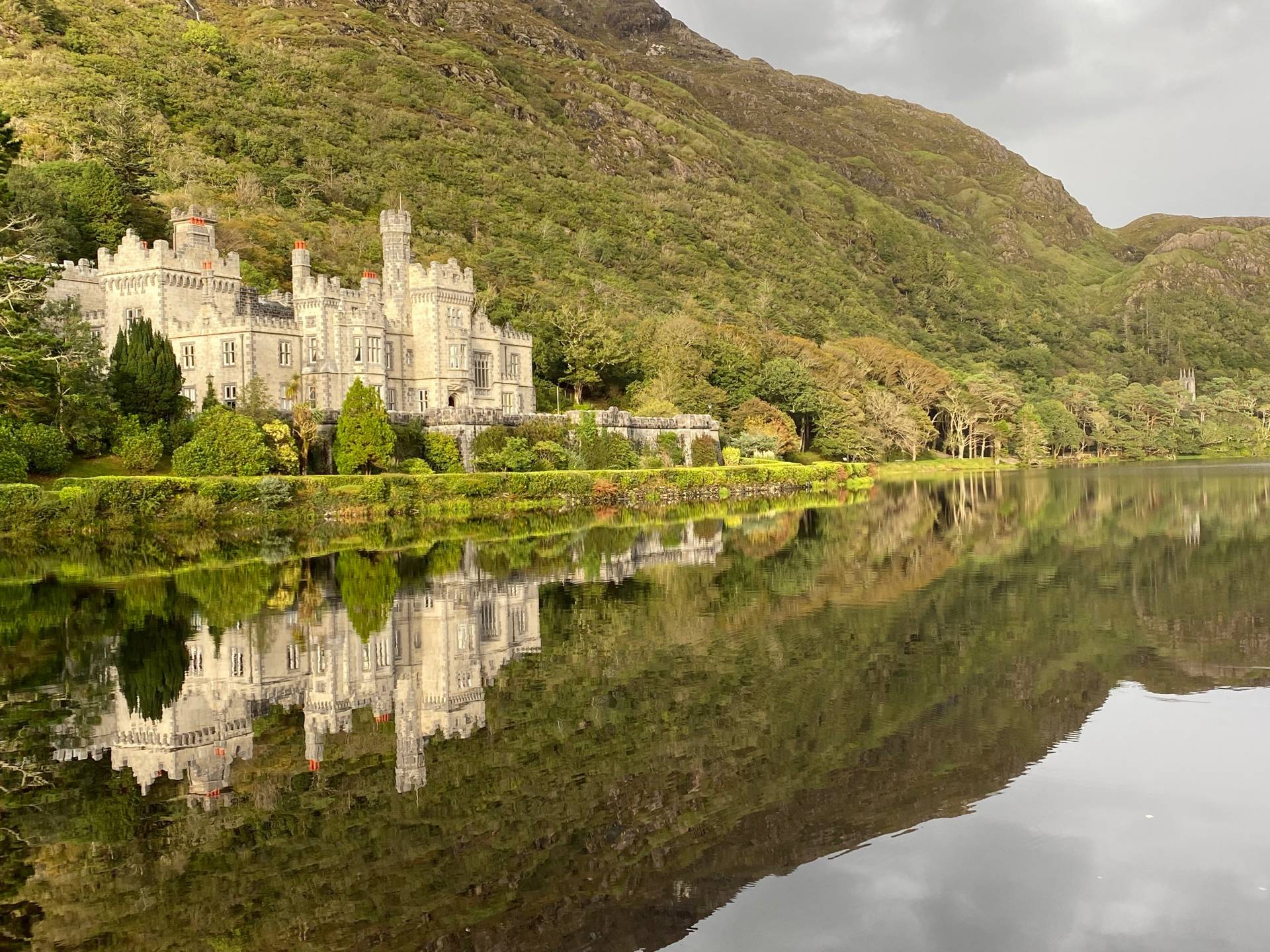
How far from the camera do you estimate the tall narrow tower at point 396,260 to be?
58438mm

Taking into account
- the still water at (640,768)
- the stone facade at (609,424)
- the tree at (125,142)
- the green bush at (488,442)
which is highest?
the tree at (125,142)

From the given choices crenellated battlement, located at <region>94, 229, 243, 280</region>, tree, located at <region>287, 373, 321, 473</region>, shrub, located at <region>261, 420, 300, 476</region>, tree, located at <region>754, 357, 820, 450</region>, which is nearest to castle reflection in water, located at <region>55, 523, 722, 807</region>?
shrub, located at <region>261, 420, 300, 476</region>

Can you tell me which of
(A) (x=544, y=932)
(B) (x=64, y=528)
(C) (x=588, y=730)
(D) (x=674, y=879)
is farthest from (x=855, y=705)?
(B) (x=64, y=528)

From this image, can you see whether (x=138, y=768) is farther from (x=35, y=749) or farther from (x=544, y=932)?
(x=544, y=932)

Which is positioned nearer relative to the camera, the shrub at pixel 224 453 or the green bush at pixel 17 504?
the green bush at pixel 17 504

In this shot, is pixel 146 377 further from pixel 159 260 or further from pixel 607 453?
pixel 607 453

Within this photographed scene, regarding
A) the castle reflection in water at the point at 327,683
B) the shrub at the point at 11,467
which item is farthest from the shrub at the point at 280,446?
the castle reflection in water at the point at 327,683

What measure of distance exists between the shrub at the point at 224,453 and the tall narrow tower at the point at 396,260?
16.0 meters

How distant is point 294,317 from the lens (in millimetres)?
55719

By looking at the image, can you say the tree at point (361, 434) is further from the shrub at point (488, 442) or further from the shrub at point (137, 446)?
the shrub at point (137, 446)

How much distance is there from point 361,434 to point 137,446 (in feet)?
32.3

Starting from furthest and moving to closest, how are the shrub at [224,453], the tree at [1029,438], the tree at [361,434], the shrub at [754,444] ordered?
the tree at [1029,438] < the shrub at [754,444] < the tree at [361,434] < the shrub at [224,453]

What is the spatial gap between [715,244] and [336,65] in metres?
60.4

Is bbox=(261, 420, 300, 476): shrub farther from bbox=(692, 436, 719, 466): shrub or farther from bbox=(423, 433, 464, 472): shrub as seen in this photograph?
bbox=(692, 436, 719, 466): shrub
